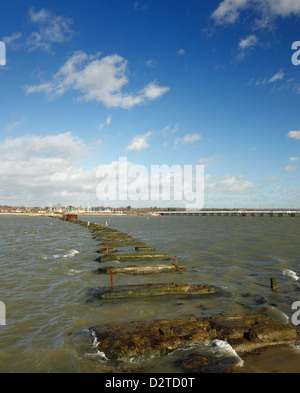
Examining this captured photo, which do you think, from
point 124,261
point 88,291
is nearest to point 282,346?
point 88,291

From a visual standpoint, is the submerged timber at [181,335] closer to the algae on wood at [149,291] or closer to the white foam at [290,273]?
the algae on wood at [149,291]

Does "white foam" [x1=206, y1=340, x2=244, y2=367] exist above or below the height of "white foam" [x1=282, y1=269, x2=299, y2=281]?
above

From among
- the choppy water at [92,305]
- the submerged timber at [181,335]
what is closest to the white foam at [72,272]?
the choppy water at [92,305]

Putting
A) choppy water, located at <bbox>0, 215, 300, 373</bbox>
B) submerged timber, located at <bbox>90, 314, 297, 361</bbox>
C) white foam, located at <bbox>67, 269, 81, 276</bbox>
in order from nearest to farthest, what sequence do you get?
choppy water, located at <bbox>0, 215, 300, 373</bbox>
submerged timber, located at <bbox>90, 314, 297, 361</bbox>
white foam, located at <bbox>67, 269, 81, 276</bbox>

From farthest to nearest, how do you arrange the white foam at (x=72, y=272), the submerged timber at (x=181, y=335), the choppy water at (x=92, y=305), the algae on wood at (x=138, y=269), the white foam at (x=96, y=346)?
the algae on wood at (x=138, y=269) < the white foam at (x=72, y=272) < the submerged timber at (x=181, y=335) < the white foam at (x=96, y=346) < the choppy water at (x=92, y=305)

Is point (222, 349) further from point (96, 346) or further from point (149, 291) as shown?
point (149, 291)

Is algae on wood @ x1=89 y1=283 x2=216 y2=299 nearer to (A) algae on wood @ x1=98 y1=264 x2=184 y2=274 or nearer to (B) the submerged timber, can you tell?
(B) the submerged timber

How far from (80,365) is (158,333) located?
2519 millimetres

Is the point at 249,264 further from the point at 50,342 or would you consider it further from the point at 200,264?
the point at 50,342

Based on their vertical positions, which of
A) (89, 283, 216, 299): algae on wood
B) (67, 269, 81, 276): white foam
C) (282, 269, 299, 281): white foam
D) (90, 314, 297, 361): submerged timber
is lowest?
(282, 269, 299, 281): white foam

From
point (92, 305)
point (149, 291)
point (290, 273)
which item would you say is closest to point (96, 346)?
point (92, 305)

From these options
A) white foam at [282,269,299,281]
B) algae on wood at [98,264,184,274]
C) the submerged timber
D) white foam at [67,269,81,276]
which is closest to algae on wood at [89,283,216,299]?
the submerged timber

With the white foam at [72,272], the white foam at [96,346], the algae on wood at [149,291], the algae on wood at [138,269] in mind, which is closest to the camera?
the white foam at [96,346]

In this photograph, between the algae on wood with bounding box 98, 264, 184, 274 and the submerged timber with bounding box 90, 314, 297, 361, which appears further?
the algae on wood with bounding box 98, 264, 184, 274
